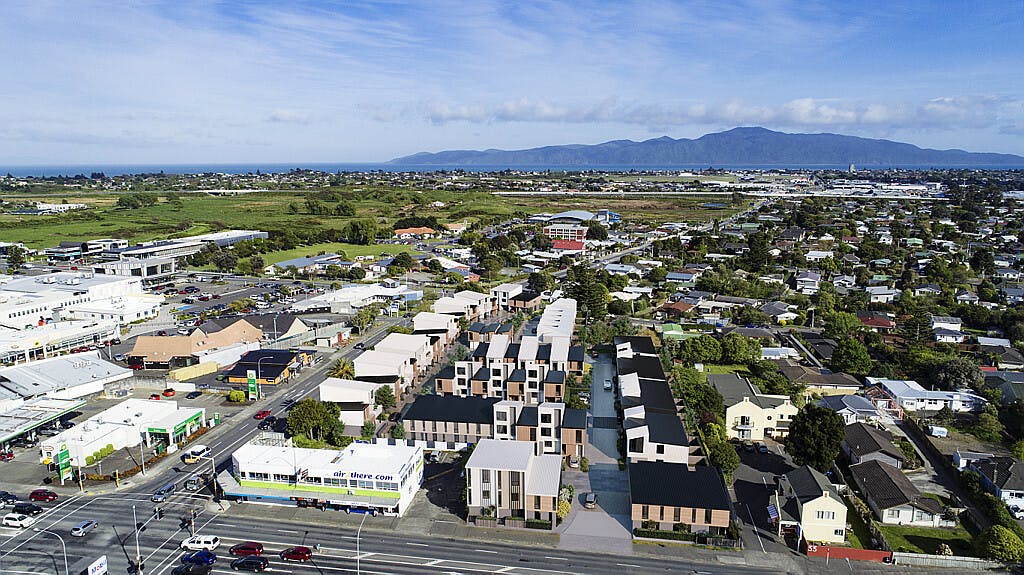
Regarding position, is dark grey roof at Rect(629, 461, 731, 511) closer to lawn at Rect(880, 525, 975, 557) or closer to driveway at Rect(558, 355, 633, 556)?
driveway at Rect(558, 355, 633, 556)

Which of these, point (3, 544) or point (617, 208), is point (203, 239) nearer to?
point (3, 544)

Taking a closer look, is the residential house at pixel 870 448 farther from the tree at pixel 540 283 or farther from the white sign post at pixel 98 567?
the tree at pixel 540 283

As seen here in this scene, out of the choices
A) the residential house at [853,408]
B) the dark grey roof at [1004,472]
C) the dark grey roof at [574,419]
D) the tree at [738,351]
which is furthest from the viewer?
the tree at [738,351]

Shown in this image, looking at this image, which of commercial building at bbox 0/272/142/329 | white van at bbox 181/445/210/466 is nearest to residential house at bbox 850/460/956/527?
white van at bbox 181/445/210/466

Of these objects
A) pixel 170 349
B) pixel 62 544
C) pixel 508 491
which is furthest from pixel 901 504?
pixel 170 349

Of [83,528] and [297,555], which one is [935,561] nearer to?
[297,555]

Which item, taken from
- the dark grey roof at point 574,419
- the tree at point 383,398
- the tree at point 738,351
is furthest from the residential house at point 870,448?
the tree at point 383,398
